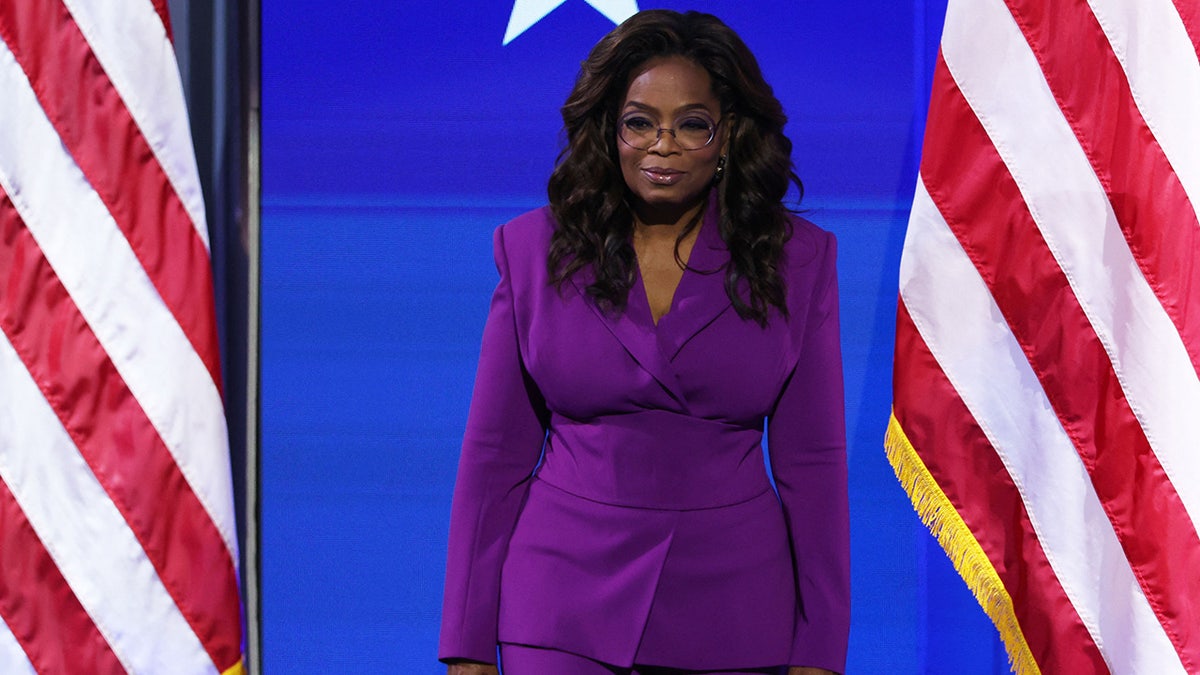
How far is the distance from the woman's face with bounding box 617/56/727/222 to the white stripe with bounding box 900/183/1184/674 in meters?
0.40

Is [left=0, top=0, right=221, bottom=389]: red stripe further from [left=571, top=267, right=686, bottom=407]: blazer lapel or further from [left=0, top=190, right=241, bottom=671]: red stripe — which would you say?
[left=571, top=267, right=686, bottom=407]: blazer lapel

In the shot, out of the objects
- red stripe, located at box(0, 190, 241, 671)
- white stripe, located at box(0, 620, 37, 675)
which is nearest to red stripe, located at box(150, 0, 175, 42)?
red stripe, located at box(0, 190, 241, 671)

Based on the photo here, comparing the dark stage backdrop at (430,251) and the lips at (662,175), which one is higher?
the dark stage backdrop at (430,251)

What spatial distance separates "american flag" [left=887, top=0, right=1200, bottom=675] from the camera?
1793 mm

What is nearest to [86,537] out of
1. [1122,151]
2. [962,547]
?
[962,547]

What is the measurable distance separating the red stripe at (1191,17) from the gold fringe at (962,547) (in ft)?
2.02

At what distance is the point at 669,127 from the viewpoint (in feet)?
5.45

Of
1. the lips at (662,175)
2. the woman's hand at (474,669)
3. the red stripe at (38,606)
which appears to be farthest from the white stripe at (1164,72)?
the red stripe at (38,606)

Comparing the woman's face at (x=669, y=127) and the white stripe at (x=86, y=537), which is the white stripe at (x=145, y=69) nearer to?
the white stripe at (x=86, y=537)

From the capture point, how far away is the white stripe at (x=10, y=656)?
1.96 m

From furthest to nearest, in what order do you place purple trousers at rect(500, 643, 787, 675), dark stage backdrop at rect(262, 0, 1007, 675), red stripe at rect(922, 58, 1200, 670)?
1. dark stage backdrop at rect(262, 0, 1007, 675)
2. red stripe at rect(922, 58, 1200, 670)
3. purple trousers at rect(500, 643, 787, 675)

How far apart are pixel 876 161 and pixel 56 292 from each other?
1.34 meters

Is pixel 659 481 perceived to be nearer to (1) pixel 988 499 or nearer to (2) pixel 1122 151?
(1) pixel 988 499

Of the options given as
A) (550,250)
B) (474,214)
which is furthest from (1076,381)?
(474,214)
